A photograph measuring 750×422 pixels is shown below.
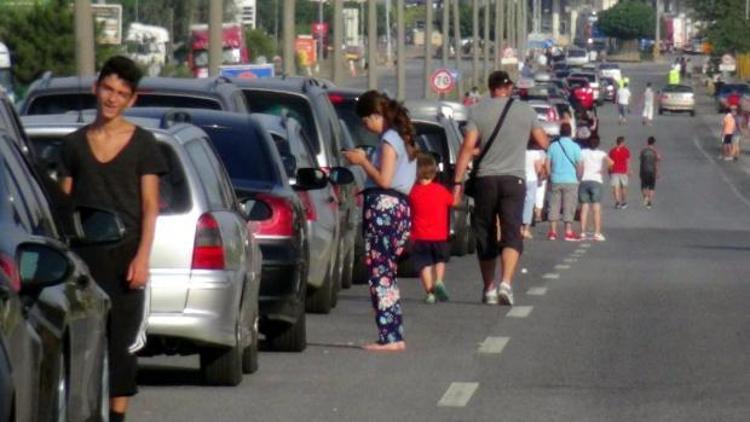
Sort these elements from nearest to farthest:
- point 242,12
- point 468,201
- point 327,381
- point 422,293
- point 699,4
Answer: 1. point 327,381
2. point 422,293
3. point 468,201
4. point 242,12
5. point 699,4

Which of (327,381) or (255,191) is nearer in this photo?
(327,381)

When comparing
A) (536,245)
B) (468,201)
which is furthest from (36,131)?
(536,245)

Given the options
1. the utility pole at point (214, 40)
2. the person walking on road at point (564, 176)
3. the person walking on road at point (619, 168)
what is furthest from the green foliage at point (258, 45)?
the person walking on road at point (564, 176)

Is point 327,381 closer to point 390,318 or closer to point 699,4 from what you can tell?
point 390,318

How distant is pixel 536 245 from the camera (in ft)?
97.6

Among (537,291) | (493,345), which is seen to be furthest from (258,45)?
(493,345)

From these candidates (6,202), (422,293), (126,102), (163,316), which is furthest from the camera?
(422,293)

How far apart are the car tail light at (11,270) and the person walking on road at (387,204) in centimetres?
741

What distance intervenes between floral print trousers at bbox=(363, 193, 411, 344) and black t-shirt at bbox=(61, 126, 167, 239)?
4.64 metres

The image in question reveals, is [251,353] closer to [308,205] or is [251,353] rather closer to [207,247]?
[207,247]

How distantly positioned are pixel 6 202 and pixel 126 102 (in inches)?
99.6

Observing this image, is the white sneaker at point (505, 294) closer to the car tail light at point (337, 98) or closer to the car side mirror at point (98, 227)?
the car tail light at point (337, 98)

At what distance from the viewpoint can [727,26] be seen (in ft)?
372

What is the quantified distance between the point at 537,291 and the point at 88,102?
17.2ft
